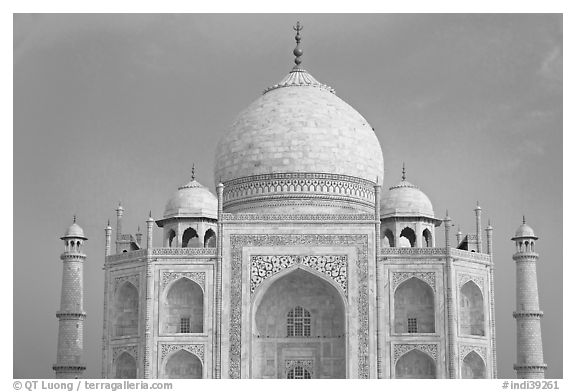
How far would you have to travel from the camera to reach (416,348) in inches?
1014

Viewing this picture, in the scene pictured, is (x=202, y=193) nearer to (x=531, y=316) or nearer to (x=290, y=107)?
(x=290, y=107)

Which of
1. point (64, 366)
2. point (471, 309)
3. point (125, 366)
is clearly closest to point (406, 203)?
point (471, 309)

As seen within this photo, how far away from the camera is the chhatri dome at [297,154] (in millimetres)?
28031

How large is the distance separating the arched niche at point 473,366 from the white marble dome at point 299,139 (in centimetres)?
468

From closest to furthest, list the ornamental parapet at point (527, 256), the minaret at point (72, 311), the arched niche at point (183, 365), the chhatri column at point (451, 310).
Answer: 1. the chhatri column at point (451, 310)
2. the arched niche at point (183, 365)
3. the ornamental parapet at point (527, 256)
4. the minaret at point (72, 311)

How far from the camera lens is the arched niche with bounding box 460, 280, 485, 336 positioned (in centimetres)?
2676

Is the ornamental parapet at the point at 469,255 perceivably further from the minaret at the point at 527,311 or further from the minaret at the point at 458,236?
the minaret at the point at 458,236

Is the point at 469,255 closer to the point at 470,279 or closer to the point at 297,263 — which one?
the point at 470,279

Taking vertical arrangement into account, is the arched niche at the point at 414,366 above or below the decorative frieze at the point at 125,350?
below

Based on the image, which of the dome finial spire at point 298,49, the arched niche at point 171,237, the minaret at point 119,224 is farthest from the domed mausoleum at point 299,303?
the dome finial spire at point 298,49

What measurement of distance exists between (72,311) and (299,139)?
635 cm

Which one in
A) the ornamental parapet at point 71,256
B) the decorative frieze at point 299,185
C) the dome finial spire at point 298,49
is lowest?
the ornamental parapet at point 71,256

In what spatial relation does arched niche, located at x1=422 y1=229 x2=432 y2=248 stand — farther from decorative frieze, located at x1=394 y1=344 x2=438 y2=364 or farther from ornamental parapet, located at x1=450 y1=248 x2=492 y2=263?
decorative frieze, located at x1=394 y1=344 x2=438 y2=364

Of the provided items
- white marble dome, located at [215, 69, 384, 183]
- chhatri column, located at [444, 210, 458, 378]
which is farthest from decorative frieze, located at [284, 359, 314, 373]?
white marble dome, located at [215, 69, 384, 183]
